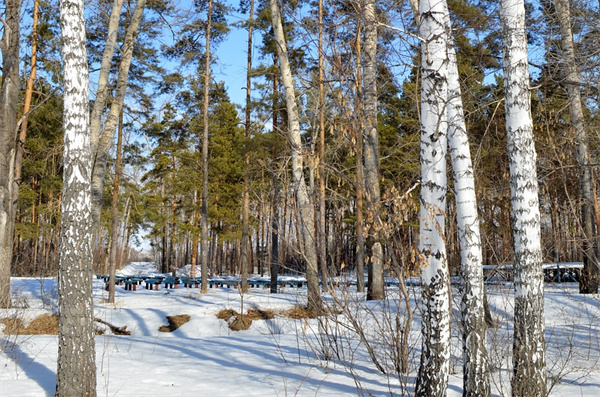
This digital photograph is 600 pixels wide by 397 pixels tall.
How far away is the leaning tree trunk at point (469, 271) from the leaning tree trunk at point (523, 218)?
0.41m

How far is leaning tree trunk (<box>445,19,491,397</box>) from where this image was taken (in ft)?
14.5

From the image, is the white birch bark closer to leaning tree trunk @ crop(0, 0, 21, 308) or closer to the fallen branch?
leaning tree trunk @ crop(0, 0, 21, 308)

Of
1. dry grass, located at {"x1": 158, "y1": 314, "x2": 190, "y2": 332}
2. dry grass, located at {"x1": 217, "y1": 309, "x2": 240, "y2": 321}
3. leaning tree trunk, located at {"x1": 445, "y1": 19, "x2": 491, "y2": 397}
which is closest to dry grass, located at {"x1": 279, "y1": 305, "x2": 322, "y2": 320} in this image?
dry grass, located at {"x1": 217, "y1": 309, "x2": 240, "y2": 321}

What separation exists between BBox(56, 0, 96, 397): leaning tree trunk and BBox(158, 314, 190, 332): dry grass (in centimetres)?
767

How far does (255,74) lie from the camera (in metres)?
16.8

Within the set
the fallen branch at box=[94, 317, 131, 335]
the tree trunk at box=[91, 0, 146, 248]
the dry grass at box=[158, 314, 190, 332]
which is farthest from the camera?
the dry grass at box=[158, 314, 190, 332]

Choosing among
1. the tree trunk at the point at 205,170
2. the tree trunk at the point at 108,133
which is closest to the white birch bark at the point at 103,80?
the tree trunk at the point at 108,133

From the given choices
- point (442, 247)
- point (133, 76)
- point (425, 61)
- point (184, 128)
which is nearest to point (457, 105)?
point (425, 61)

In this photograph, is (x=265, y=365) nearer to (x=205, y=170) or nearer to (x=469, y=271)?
(x=469, y=271)

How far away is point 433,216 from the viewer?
416 cm

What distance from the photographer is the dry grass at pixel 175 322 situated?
11719 mm

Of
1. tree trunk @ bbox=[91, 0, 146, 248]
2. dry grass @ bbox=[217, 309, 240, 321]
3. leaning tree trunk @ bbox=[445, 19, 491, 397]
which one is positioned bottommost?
dry grass @ bbox=[217, 309, 240, 321]

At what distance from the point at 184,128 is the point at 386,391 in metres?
28.2

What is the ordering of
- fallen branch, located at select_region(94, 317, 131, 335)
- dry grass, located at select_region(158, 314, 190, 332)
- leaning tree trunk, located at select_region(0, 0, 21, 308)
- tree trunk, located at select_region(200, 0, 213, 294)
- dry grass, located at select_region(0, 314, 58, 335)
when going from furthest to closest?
1. tree trunk, located at select_region(200, 0, 213, 294)
2. dry grass, located at select_region(158, 314, 190, 332)
3. fallen branch, located at select_region(94, 317, 131, 335)
4. leaning tree trunk, located at select_region(0, 0, 21, 308)
5. dry grass, located at select_region(0, 314, 58, 335)
